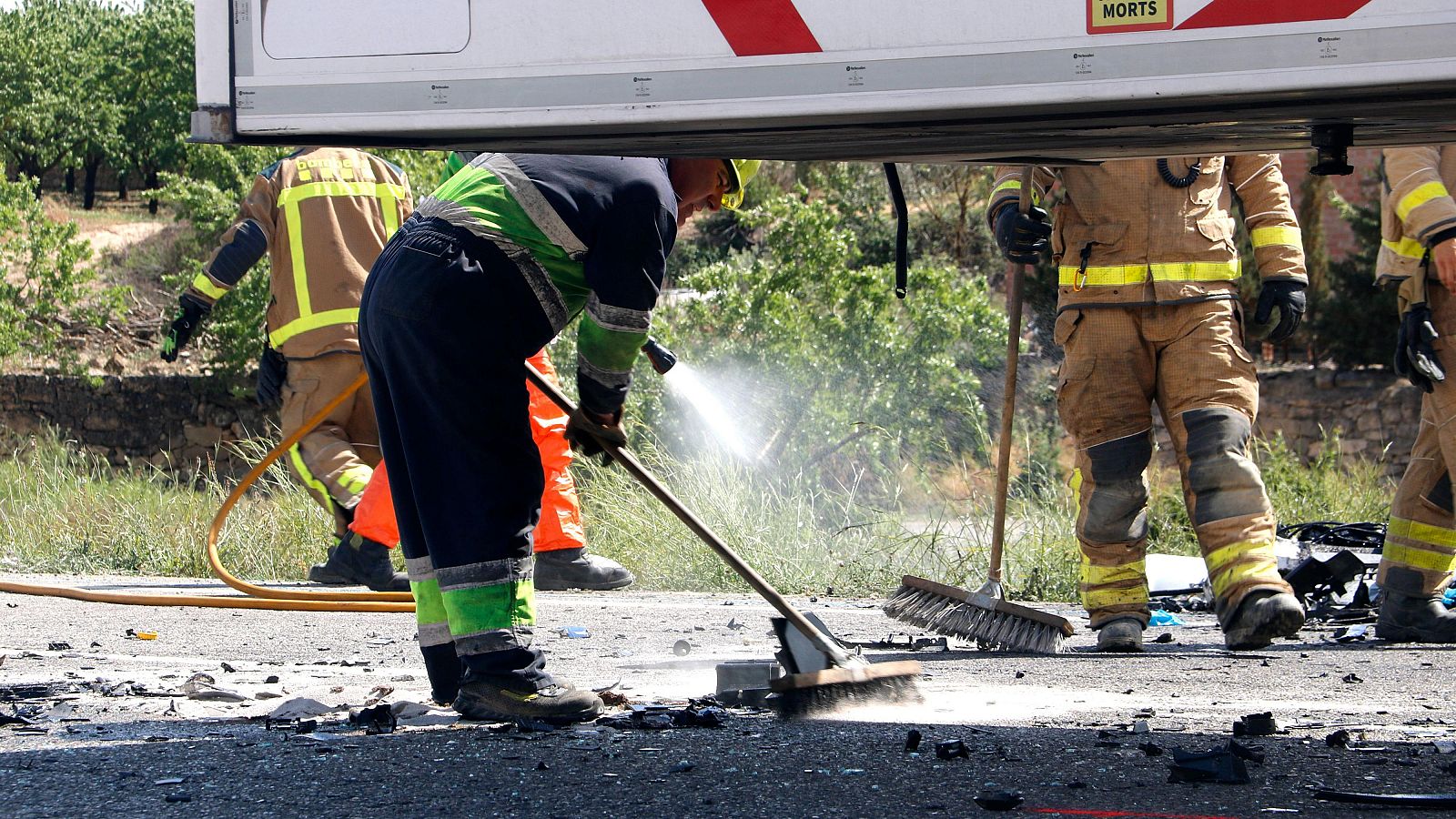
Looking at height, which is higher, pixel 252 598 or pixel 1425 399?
pixel 1425 399

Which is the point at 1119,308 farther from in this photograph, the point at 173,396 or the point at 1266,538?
the point at 173,396

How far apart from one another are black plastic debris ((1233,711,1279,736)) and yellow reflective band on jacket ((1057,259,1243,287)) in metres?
1.92

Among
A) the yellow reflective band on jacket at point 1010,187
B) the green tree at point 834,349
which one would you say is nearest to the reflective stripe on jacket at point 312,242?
the yellow reflective band on jacket at point 1010,187

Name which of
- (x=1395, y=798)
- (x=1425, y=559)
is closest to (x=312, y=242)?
(x=1425, y=559)

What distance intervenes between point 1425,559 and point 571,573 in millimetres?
3322

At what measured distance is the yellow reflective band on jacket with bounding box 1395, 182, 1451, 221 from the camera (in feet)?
16.5

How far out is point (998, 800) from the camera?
8.43 feet

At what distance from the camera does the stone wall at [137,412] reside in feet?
53.5

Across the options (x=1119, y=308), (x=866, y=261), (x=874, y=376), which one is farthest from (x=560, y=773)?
(x=866, y=261)

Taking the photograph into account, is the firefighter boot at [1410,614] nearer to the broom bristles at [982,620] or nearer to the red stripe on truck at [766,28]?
the broom bristles at [982,620]

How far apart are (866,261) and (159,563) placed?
13.2 metres

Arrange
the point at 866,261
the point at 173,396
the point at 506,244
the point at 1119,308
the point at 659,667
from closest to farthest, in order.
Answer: the point at 506,244
the point at 659,667
the point at 1119,308
the point at 173,396
the point at 866,261

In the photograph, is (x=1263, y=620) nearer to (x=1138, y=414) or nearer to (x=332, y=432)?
(x=1138, y=414)

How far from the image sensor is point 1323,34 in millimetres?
2514
